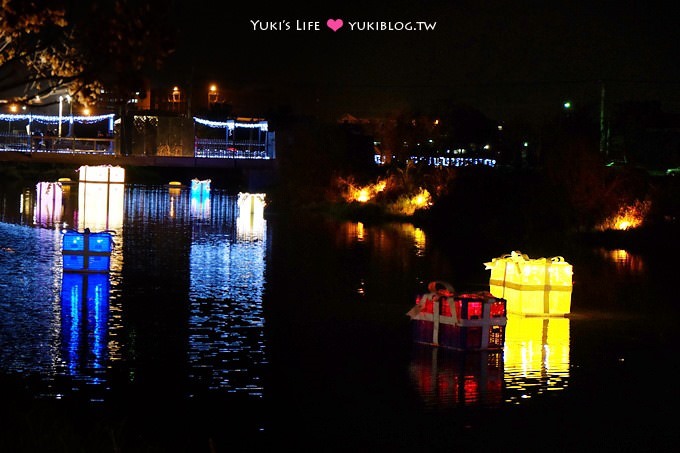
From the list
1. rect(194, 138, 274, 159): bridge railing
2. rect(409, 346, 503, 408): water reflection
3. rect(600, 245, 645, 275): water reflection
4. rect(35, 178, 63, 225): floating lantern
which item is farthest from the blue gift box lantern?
rect(194, 138, 274, 159): bridge railing

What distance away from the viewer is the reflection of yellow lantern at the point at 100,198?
151 feet

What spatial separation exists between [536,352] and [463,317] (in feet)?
4.84

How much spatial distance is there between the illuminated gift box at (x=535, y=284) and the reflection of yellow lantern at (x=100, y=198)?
2393 cm

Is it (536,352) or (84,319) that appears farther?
(84,319)

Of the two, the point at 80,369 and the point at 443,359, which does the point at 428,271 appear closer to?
the point at 443,359

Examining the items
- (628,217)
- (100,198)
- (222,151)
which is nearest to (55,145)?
(222,151)

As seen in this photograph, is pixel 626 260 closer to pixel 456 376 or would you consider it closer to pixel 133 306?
pixel 133 306

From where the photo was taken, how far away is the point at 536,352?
18156 mm

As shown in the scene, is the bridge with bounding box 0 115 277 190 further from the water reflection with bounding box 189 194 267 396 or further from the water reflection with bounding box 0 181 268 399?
the water reflection with bounding box 189 194 267 396

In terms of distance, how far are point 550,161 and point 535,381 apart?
3387cm

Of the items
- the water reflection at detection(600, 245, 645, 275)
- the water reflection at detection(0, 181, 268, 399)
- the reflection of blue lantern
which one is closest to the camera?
Result: the water reflection at detection(0, 181, 268, 399)

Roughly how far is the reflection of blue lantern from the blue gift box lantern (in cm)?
22

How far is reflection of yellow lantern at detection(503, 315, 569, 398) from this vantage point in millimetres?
16172

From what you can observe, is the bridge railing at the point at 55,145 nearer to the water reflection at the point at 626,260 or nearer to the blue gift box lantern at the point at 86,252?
the water reflection at the point at 626,260
